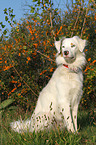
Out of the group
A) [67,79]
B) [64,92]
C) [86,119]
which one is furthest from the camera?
[86,119]

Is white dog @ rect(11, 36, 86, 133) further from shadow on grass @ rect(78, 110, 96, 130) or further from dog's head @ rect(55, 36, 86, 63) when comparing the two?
Answer: shadow on grass @ rect(78, 110, 96, 130)

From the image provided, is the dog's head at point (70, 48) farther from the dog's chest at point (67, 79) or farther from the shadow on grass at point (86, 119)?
the shadow on grass at point (86, 119)

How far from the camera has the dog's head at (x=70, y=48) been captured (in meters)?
3.69

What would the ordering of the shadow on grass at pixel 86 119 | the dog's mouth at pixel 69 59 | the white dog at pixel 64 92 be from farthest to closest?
the shadow on grass at pixel 86 119 < the dog's mouth at pixel 69 59 < the white dog at pixel 64 92

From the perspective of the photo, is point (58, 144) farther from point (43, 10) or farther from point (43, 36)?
point (43, 36)

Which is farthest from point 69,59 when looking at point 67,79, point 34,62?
point 34,62

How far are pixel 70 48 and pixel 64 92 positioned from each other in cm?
83

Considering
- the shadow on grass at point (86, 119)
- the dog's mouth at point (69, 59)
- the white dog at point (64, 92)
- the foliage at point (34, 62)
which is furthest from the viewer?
the foliage at point (34, 62)

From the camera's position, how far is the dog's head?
3.69m

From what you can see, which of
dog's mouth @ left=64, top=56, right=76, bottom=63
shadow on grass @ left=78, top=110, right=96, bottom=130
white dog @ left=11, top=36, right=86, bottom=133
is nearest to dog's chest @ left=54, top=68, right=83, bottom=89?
white dog @ left=11, top=36, right=86, bottom=133

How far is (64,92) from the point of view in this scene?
3678 millimetres

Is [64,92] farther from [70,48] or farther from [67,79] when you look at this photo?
[70,48]

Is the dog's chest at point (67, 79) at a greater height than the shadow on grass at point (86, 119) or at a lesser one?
greater

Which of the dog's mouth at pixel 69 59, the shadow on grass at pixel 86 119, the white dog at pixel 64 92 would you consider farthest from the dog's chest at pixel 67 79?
the shadow on grass at pixel 86 119
